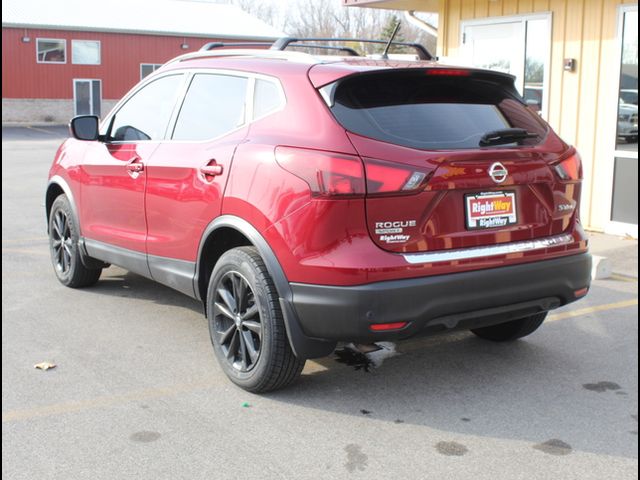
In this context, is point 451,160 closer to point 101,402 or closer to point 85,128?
point 101,402

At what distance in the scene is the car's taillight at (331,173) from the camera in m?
3.88

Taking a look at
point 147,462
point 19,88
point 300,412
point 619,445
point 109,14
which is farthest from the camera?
point 109,14

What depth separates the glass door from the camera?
910 centimetres

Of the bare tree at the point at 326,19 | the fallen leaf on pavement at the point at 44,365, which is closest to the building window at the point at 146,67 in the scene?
the bare tree at the point at 326,19

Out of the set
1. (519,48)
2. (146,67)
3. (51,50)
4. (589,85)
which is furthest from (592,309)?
(146,67)

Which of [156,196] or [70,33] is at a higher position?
[70,33]

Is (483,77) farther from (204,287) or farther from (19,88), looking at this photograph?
(19,88)

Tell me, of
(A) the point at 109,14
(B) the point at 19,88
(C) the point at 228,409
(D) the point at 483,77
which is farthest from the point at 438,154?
(A) the point at 109,14

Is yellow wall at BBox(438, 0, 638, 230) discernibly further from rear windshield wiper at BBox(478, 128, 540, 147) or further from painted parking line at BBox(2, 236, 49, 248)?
painted parking line at BBox(2, 236, 49, 248)

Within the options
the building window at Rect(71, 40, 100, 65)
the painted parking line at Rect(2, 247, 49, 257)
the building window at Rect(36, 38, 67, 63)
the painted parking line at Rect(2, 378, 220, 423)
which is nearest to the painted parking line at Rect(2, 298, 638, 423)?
the painted parking line at Rect(2, 378, 220, 423)

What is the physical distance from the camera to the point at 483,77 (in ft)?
15.2

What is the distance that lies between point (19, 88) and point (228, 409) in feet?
119

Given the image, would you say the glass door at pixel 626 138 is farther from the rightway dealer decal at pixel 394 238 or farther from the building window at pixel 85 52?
the building window at pixel 85 52

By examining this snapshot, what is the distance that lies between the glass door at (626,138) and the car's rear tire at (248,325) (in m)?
6.09
